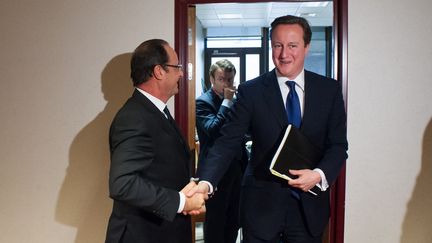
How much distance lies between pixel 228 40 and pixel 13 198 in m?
5.32

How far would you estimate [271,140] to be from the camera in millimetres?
1491

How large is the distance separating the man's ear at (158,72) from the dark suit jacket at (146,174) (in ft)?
0.30

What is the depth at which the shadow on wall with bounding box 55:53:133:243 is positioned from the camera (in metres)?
2.12

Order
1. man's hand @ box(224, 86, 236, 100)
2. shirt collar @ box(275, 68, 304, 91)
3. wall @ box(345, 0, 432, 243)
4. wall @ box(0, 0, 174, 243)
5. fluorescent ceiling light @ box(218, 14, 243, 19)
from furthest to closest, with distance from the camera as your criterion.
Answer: fluorescent ceiling light @ box(218, 14, 243, 19) → man's hand @ box(224, 86, 236, 100) → wall @ box(0, 0, 174, 243) → wall @ box(345, 0, 432, 243) → shirt collar @ box(275, 68, 304, 91)

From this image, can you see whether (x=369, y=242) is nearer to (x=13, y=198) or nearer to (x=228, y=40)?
(x=13, y=198)

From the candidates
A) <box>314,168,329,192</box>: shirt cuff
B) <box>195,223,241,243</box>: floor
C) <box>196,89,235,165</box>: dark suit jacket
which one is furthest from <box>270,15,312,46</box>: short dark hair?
<box>195,223,241,243</box>: floor

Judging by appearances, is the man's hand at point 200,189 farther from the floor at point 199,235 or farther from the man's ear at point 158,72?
the floor at point 199,235

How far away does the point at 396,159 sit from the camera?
2.01 meters

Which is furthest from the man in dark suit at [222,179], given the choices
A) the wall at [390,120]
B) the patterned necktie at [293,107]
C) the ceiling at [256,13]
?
the ceiling at [256,13]

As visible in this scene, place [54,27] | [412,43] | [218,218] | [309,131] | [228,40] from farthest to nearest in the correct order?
[228,40]
[218,218]
[54,27]
[412,43]
[309,131]

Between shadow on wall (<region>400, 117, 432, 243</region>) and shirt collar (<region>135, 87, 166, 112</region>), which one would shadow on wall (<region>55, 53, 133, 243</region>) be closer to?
shirt collar (<region>135, 87, 166, 112</region>)

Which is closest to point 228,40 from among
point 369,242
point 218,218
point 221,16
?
point 221,16

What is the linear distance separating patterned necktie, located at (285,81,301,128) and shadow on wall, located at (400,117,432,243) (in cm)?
93

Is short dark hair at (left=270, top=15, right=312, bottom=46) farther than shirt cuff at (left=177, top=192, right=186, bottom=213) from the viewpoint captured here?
Yes
